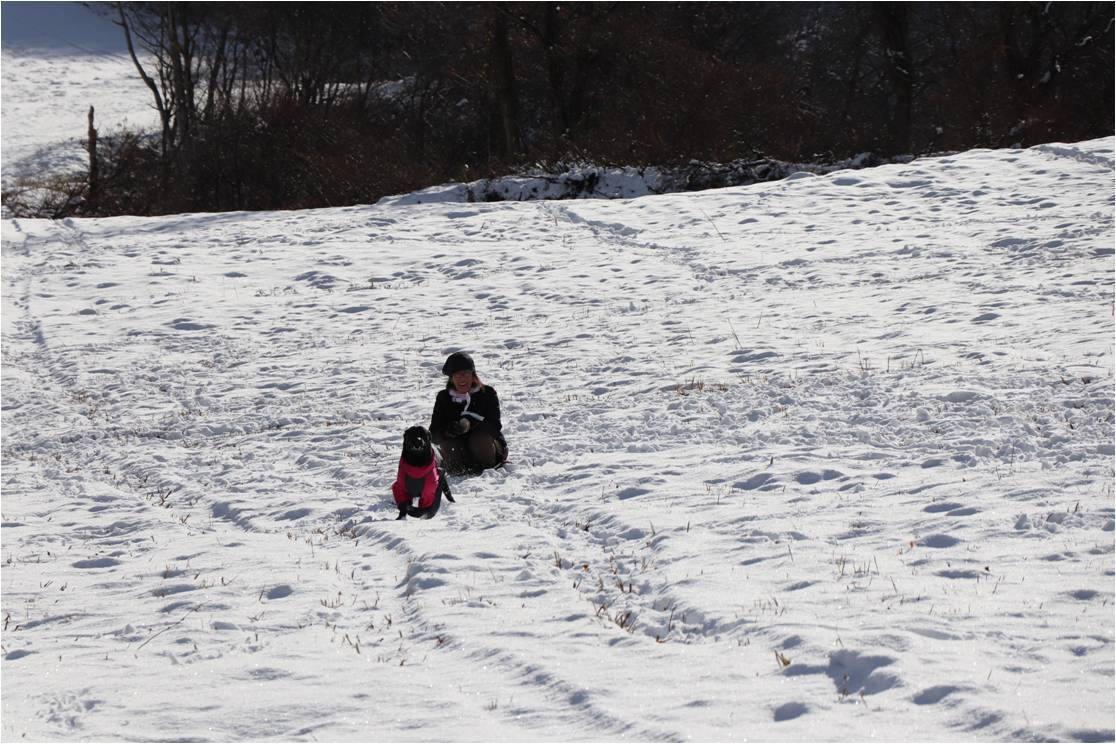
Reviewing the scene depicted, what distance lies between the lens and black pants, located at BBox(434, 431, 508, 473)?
898cm

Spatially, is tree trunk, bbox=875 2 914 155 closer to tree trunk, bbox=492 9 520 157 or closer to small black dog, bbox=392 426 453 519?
tree trunk, bbox=492 9 520 157

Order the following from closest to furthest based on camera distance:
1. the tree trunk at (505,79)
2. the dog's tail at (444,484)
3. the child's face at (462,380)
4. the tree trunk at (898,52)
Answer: the dog's tail at (444,484) → the child's face at (462,380) → the tree trunk at (505,79) → the tree trunk at (898,52)

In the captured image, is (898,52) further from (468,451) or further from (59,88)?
(59,88)

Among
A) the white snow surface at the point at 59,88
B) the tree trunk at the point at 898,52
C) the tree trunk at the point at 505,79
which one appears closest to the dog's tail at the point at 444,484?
the tree trunk at the point at 505,79

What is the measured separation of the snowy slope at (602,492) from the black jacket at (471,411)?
55cm

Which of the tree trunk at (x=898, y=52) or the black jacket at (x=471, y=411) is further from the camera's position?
the tree trunk at (x=898, y=52)

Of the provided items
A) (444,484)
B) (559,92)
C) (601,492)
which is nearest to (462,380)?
(444,484)

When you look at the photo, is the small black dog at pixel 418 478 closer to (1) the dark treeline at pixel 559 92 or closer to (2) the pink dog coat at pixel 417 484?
(2) the pink dog coat at pixel 417 484

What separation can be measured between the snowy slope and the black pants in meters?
0.29

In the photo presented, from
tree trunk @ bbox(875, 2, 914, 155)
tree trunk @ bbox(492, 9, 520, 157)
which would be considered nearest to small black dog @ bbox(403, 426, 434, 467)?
tree trunk @ bbox(492, 9, 520, 157)

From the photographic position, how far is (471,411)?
8961 mm

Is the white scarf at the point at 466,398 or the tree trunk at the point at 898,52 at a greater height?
the tree trunk at the point at 898,52

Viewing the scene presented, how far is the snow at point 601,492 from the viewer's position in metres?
5.07

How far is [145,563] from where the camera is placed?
779cm
